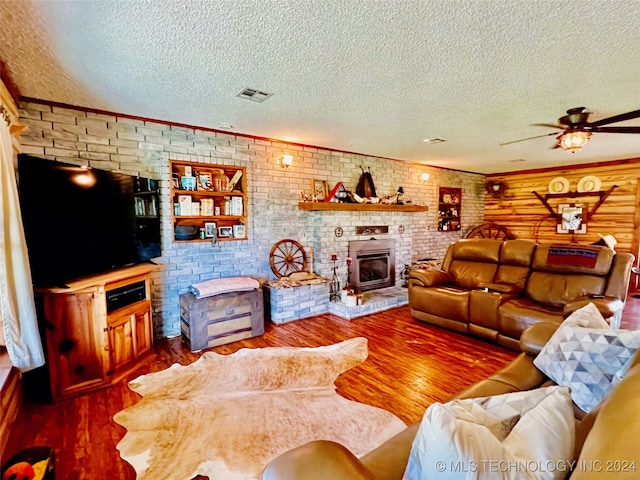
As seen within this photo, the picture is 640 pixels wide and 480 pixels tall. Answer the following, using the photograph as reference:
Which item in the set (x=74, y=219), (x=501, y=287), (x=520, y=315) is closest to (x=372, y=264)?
(x=501, y=287)

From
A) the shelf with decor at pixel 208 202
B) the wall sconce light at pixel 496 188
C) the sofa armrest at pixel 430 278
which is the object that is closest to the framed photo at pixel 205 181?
the shelf with decor at pixel 208 202

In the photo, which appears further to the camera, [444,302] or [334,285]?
[334,285]

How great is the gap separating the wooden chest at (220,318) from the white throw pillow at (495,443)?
2.86 metres

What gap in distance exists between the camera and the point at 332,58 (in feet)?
6.72

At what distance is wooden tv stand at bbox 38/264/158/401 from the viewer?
2.34 meters

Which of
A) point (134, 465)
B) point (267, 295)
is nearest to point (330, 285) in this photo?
point (267, 295)

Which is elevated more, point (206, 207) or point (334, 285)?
point (206, 207)

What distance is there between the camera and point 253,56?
2.02 metres

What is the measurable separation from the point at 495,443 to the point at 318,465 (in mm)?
436

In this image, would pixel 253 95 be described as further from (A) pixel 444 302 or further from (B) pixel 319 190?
(A) pixel 444 302

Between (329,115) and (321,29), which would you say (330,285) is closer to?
(329,115)

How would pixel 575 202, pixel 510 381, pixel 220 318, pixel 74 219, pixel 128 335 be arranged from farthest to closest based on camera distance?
pixel 575 202 → pixel 220 318 → pixel 128 335 → pixel 74 219 → pixel 510 381

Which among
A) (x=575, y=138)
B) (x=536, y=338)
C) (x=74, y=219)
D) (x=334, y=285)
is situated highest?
(x=575, y=138)

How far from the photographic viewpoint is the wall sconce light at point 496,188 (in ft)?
24.4
